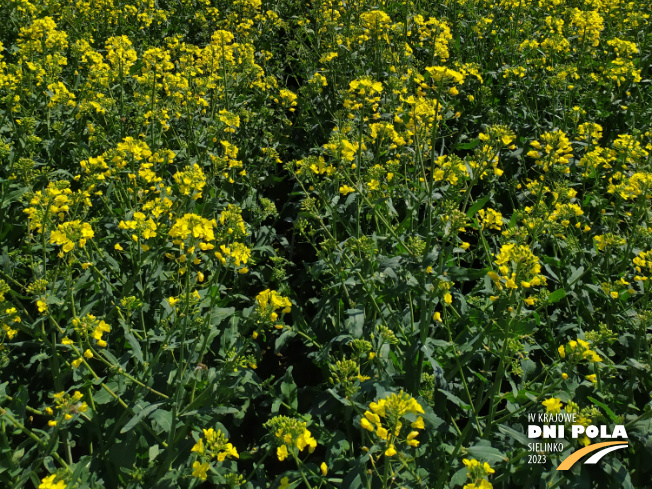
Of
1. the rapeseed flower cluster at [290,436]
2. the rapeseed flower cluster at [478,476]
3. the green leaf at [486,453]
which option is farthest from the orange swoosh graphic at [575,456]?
the rapeseed flower cluster at [290,436]

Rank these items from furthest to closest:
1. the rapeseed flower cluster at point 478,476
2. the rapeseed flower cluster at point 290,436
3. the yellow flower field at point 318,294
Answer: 1. the yellow flower field at point 318,294
2. the rapeseed flower cluster at point 290,436
3. the rapeseed flower cluster at point 478,476

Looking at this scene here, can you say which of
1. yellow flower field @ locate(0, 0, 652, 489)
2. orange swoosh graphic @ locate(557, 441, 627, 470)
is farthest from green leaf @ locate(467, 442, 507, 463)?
orange swoosh graphic @ locate(557, 441, 627, 470)

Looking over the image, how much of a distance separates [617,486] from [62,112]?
15.6 ft

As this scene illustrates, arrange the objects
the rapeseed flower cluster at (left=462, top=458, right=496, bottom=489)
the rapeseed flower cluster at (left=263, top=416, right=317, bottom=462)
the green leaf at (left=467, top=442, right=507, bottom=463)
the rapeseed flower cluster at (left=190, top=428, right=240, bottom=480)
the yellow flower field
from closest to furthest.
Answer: the rapeseed flower cluster at (left=462, top=458, right=496, bottom=489) → the rapeseed flower cluster at (left=263, top=416, right=317, bottom=462) → the rapeseed flower cluster at (left=190, top=428, right=240, bottom=480) → the green leaf at (left=467, top=442, right=507, bottom=463) → the yellow flower field

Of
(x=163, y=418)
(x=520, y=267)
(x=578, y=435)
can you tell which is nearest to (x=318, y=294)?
(x=163, y=418)

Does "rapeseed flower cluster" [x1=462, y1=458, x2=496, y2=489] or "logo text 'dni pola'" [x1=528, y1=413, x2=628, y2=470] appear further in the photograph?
"logo text 'dni pola'" [x1=528, y1=413, x2=628, y2=470]

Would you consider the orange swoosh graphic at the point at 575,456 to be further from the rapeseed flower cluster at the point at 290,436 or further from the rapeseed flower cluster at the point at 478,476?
the rapeseed flower cluster at the point at 290,436

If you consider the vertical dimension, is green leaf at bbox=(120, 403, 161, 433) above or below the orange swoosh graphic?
above

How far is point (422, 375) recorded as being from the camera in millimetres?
2729

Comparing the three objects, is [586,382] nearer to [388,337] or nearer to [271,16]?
[388,337]

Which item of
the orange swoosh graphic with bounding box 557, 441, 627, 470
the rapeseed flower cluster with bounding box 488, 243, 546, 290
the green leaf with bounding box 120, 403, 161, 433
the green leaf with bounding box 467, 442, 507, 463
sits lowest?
the orange swoosh graphic with bounding box 557, 441, 627, 470

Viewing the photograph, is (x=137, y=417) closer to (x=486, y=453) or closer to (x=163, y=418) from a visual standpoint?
(x=163, y=418)

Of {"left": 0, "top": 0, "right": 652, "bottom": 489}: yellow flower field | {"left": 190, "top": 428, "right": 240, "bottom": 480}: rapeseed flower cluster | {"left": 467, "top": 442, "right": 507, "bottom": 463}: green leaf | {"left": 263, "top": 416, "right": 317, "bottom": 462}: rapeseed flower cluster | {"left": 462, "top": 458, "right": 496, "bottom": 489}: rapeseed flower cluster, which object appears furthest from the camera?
{"left": 0, "top": 0, "right": 652, "bottom": 489}: yellow flower field

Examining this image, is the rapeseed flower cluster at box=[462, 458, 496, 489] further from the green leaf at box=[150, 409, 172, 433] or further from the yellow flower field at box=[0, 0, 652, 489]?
the green leaf at box=[150, 409, 172, 433]
